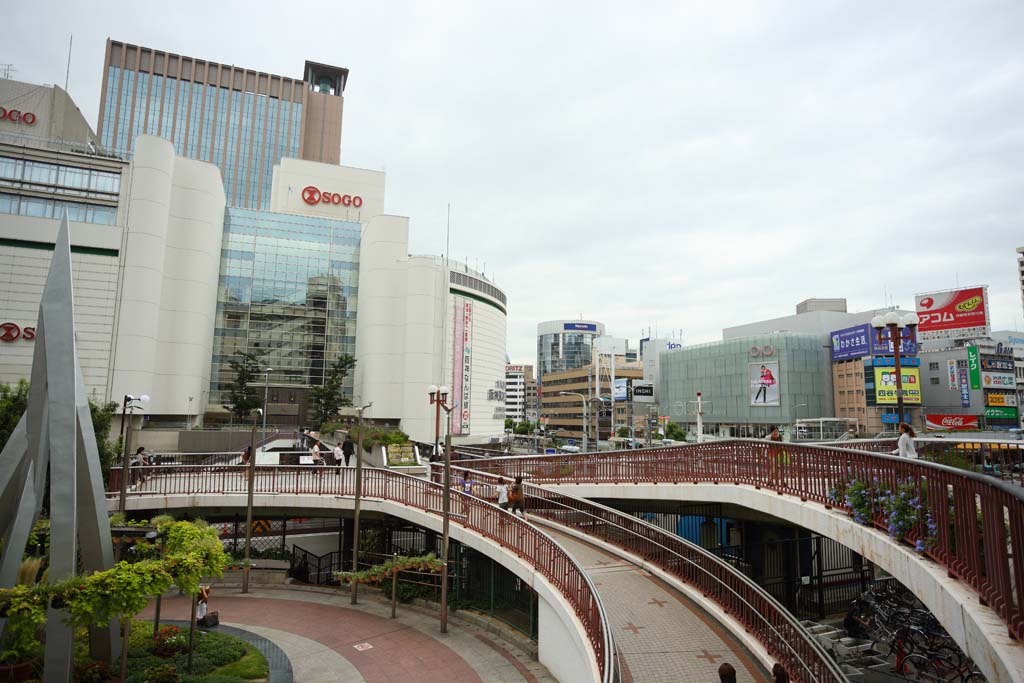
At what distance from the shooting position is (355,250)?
58.5 metres

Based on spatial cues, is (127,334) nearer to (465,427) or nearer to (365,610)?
(465,427)

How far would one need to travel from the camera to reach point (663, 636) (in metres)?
10.1

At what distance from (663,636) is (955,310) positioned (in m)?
70.2

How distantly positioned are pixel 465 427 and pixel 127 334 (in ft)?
97.5

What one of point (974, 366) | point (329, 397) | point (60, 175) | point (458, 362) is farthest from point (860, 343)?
point (60, 175)

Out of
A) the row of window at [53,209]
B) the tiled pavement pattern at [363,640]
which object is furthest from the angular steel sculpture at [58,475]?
the row of window at [53,209]

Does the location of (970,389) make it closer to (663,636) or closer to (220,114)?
(663,636)

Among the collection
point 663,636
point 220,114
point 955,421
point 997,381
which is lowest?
point 663,636

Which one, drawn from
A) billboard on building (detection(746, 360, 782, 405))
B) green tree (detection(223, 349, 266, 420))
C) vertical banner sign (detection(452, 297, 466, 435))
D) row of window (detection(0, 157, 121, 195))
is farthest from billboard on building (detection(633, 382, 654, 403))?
row of window (detection(0, 157, 121, 195))

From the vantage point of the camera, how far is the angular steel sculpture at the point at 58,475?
10.4 meters

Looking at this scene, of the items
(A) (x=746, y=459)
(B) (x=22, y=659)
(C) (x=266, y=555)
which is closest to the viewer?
(B) (x=22, y=659)

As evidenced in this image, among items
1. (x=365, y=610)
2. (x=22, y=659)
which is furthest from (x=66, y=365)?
(x=365, y=610)

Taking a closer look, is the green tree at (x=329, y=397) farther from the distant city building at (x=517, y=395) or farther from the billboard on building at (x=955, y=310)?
the distant city building at (x=517, y=395)

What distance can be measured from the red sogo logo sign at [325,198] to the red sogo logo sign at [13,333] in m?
27.6
